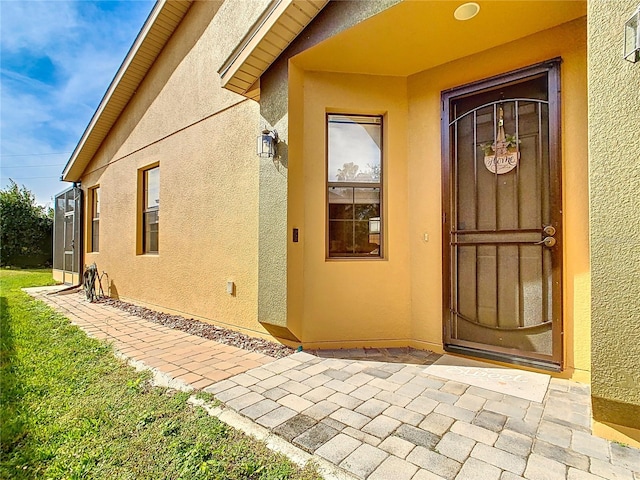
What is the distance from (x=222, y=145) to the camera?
16.9 ft

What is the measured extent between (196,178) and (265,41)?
2.79 metres

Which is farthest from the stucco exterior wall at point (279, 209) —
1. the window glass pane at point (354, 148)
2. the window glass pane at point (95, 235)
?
the window glass pane at point (95, 235)

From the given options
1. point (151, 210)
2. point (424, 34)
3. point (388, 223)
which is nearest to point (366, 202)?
point (388, 223)

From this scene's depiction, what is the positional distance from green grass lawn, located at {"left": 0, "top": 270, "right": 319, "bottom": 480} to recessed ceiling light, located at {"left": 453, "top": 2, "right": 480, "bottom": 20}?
396cm

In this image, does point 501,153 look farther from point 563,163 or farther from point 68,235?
point 68,235

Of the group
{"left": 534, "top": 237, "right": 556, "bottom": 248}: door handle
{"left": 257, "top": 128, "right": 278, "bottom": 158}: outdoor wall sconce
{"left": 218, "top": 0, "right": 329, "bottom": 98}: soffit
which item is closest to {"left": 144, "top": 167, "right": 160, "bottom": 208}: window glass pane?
{"left": 218, "top": 0, "right": 329, "bottom": 98}: soffit

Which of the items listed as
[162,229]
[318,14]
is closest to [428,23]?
[318,14]

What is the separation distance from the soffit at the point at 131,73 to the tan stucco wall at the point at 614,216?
7.06 meters

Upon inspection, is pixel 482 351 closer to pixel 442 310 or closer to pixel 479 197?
pixel 442 310

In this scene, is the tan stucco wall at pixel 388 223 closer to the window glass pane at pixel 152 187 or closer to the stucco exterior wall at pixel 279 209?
→ the stucco exterior wall at pixel 279 209

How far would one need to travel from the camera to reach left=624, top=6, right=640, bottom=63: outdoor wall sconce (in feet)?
6.13

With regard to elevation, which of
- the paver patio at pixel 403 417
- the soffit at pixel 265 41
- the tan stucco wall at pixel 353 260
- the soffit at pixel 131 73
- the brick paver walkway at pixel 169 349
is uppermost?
the soffit at pixel 131 73

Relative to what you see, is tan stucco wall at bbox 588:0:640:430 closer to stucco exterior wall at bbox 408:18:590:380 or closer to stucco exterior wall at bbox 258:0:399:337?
→ stucco exterior wall at bbox 408:18:590:380

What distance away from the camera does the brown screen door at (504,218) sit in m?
3.14
